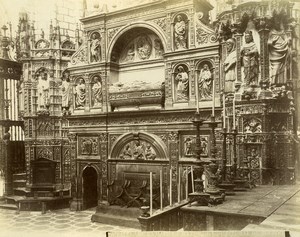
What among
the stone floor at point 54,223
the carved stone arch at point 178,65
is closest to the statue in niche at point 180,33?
the carved stone arch at point 178,65

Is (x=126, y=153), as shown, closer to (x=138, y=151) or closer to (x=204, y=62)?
(x=138, y=151)

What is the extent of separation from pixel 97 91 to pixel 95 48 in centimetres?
127

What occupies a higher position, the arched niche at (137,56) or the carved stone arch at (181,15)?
the carved stone arch at (181,15)

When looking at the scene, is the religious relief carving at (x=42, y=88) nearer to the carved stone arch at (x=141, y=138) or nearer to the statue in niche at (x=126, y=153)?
the carved stone arch at (x=141, y=138)

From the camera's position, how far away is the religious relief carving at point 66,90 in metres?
11.5

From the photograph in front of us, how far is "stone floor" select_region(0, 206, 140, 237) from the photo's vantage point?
862cm

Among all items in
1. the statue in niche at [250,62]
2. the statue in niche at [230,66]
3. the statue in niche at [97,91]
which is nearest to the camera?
the statue in niche at [250,62]

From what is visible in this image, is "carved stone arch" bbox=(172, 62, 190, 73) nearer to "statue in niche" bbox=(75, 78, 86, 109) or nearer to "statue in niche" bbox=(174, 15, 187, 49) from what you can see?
"statue in niche" bbox=(174, 15, 187, 49)

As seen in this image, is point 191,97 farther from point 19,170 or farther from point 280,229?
point 19,170

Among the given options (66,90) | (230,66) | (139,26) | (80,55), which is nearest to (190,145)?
(230,66)

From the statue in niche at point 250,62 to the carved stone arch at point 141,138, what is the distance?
3.00 metres

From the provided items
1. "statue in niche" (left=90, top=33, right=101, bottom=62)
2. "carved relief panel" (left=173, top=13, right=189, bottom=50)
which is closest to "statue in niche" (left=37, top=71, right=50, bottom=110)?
"statue in niche" (left=90, top=33, right=101, bottom=62)

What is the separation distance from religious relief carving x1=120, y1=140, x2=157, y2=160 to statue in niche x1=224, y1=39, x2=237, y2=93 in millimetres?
2722

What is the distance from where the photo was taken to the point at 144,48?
9977 millimetres
